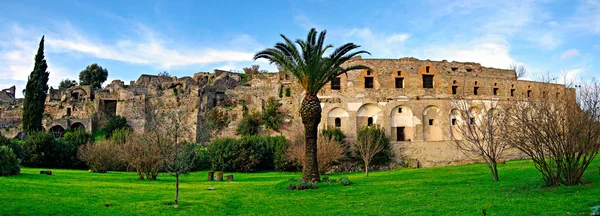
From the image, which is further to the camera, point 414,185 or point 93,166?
point 93,166

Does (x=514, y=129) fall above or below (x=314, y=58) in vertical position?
below

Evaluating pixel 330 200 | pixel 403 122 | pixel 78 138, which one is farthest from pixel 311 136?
pixel 78 138

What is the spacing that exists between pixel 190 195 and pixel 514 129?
41.1ft

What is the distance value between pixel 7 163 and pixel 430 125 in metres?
30.3

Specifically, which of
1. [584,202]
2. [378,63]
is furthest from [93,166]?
[584,202]

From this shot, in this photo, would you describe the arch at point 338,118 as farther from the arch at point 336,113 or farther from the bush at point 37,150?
the bush at point 37,150

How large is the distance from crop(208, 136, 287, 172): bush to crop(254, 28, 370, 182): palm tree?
14.9 metres

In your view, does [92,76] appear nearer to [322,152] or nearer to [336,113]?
[336,113]

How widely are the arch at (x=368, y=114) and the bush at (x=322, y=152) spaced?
189 inches

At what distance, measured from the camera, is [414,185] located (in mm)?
19484

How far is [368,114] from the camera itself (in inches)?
1547

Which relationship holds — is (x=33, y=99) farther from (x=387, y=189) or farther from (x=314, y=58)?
(x=387, y=189)

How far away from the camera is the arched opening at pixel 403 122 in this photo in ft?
128

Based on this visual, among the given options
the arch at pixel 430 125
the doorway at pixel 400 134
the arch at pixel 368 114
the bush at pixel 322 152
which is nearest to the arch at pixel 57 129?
the bush at pixel 322 152
